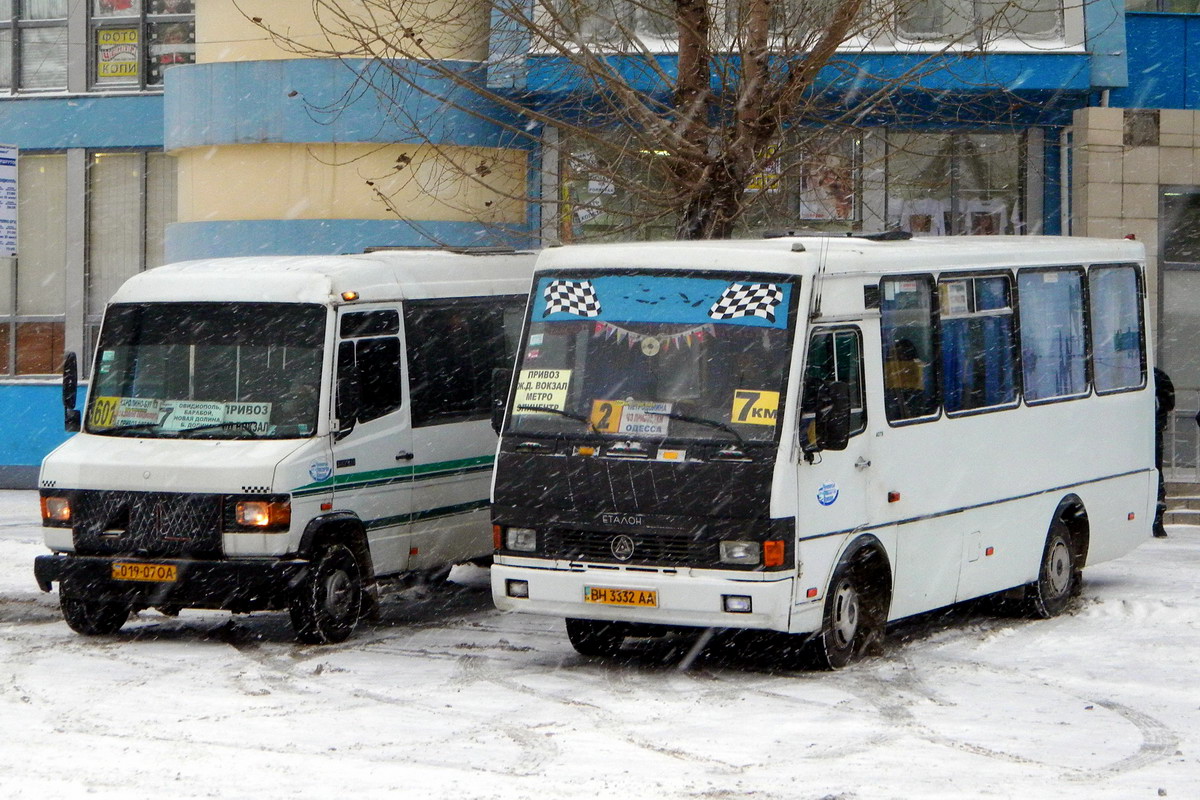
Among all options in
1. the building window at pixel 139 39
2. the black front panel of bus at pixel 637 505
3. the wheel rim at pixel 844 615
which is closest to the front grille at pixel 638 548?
the black front panel of bus at pixel 637 505

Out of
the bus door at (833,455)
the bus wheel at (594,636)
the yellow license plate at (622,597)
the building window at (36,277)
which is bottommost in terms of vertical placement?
the bus wheel at (594,636)

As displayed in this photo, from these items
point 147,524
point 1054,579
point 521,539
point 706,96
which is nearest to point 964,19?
point 706,96

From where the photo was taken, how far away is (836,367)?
11406 millimetres

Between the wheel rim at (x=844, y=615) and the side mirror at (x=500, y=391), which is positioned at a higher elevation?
the side mirror at (x=500, y=391)

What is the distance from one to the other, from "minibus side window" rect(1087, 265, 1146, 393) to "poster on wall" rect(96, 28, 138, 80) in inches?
580

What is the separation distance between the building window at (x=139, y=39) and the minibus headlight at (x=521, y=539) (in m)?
15.1

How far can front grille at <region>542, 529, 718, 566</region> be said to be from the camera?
10898 millimetres

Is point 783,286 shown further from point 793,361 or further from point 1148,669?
point 1148,669

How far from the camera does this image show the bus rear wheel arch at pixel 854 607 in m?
11.4

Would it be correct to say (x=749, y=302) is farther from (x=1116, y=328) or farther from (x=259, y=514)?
(x=1116, y=328)

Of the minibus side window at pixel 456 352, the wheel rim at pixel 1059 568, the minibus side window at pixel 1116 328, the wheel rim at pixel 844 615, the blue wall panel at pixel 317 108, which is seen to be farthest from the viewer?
the blue wall panel at pixel 317 108

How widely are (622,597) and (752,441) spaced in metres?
1.18

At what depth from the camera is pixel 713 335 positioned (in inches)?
439

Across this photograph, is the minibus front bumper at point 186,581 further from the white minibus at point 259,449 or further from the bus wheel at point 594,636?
the bus wheel at point 594,636
